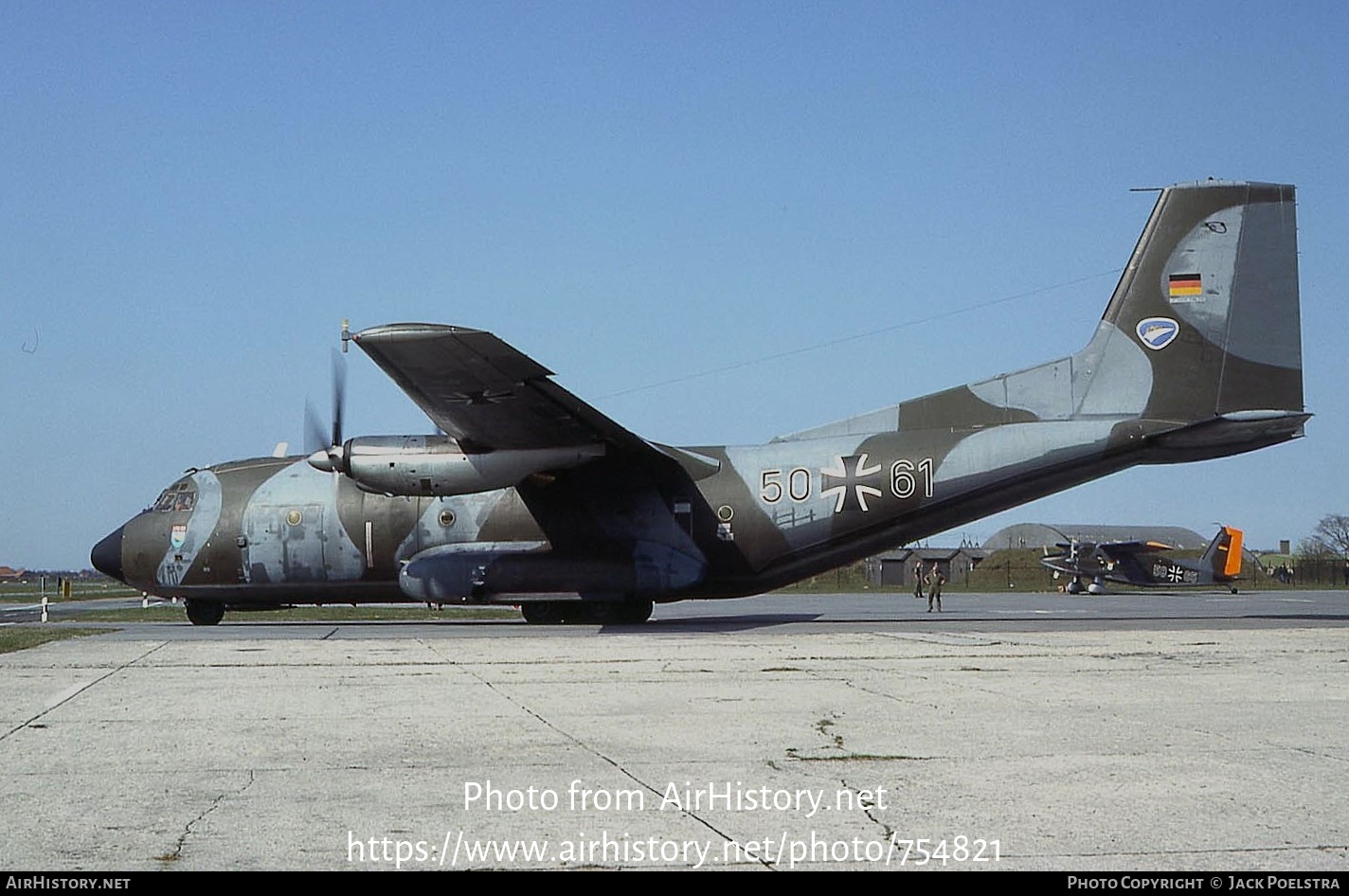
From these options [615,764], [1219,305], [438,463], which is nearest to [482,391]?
[438,463]

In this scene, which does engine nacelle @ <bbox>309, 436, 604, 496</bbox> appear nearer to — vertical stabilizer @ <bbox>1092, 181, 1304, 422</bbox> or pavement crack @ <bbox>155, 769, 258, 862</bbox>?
vertical stabilizer @ <bbox>1092, 181, 1304, 422</bbox>

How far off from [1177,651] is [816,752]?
8.53 meters

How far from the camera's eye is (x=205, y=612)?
25.0 metres

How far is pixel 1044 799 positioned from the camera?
647 centimetres

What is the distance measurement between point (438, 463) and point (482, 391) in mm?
2122

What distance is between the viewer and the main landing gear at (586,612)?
23094mm

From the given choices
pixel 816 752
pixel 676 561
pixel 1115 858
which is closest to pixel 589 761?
pixel 816 752

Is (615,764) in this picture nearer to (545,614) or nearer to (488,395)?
(488,395)

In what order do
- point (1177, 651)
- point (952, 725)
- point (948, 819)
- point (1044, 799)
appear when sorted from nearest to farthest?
point (948, 819), point (1044, 799), point (952, 725), point (1177, 651)

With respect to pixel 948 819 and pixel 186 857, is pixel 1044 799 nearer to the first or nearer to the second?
pixel 948 819

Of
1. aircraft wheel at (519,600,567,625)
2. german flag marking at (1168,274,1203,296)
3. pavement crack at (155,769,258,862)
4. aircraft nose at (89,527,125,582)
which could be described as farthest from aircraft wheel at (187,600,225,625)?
german flag marking at (1168,274,1203,296)

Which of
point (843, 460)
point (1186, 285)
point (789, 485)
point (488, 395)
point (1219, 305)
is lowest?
point (789, 485)

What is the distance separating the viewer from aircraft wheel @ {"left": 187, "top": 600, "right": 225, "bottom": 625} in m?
24.8
